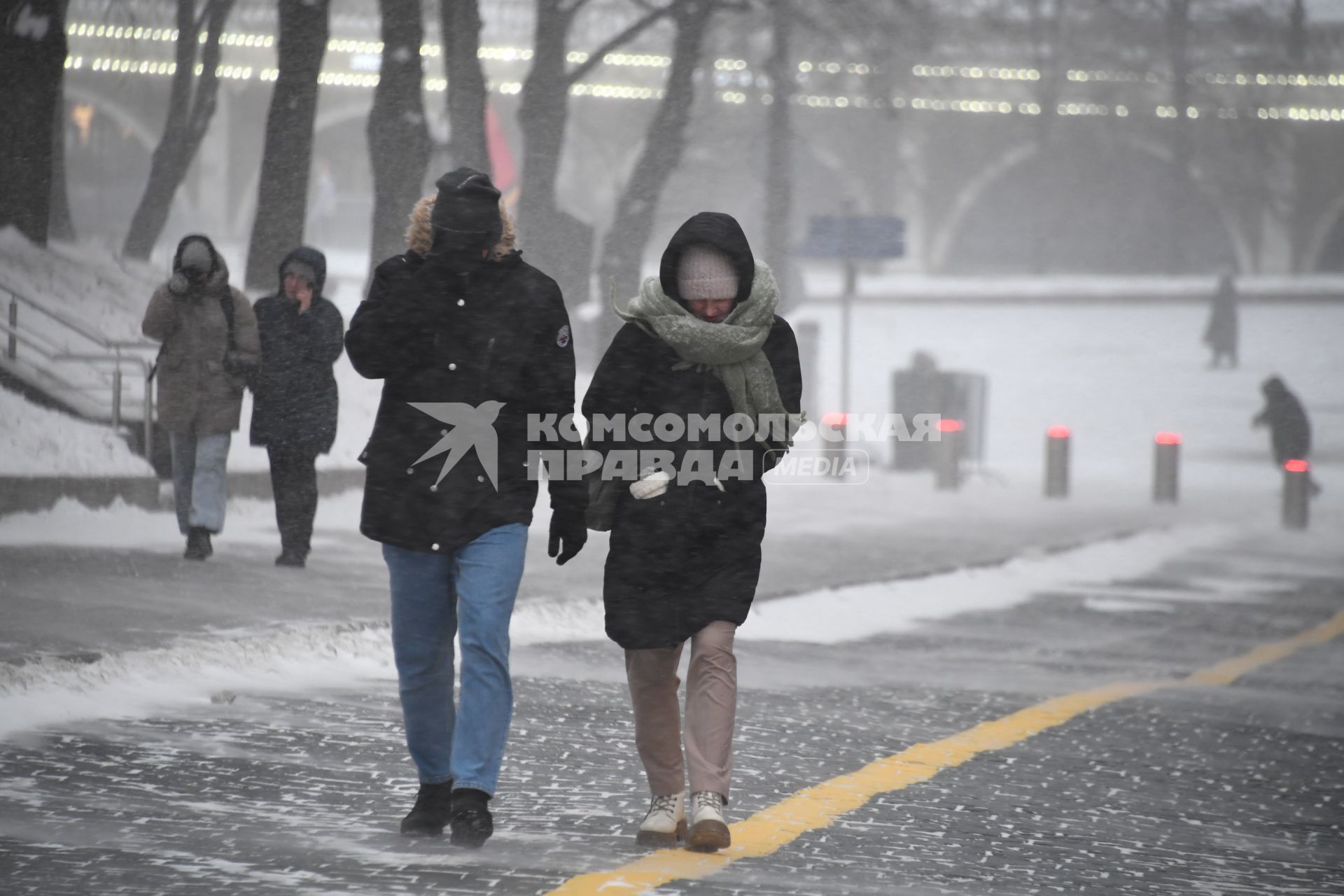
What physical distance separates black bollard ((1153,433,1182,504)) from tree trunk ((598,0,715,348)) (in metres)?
5.85

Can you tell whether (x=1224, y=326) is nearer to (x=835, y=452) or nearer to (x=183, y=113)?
(x=835, y=452)

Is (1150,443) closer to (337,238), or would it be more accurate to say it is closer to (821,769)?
(821,769)

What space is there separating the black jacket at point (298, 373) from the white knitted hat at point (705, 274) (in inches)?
192

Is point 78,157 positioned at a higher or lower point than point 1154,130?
lower

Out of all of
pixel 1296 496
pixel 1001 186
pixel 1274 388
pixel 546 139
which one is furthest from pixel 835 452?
pixel 1001 186

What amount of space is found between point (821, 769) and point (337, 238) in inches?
1683

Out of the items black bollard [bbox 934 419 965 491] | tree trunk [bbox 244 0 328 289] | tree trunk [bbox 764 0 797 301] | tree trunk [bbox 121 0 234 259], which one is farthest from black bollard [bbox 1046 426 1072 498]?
tree trunk [bbox 121 0 234 259]

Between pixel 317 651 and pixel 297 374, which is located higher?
pixel 297 374

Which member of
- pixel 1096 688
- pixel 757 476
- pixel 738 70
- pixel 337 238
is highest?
pixel 738 70

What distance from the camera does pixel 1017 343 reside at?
124 feet

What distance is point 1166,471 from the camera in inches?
776

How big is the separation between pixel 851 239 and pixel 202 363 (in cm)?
1021

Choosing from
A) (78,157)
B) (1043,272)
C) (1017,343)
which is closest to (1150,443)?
(1017,343)

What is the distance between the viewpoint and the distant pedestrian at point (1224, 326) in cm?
3503
